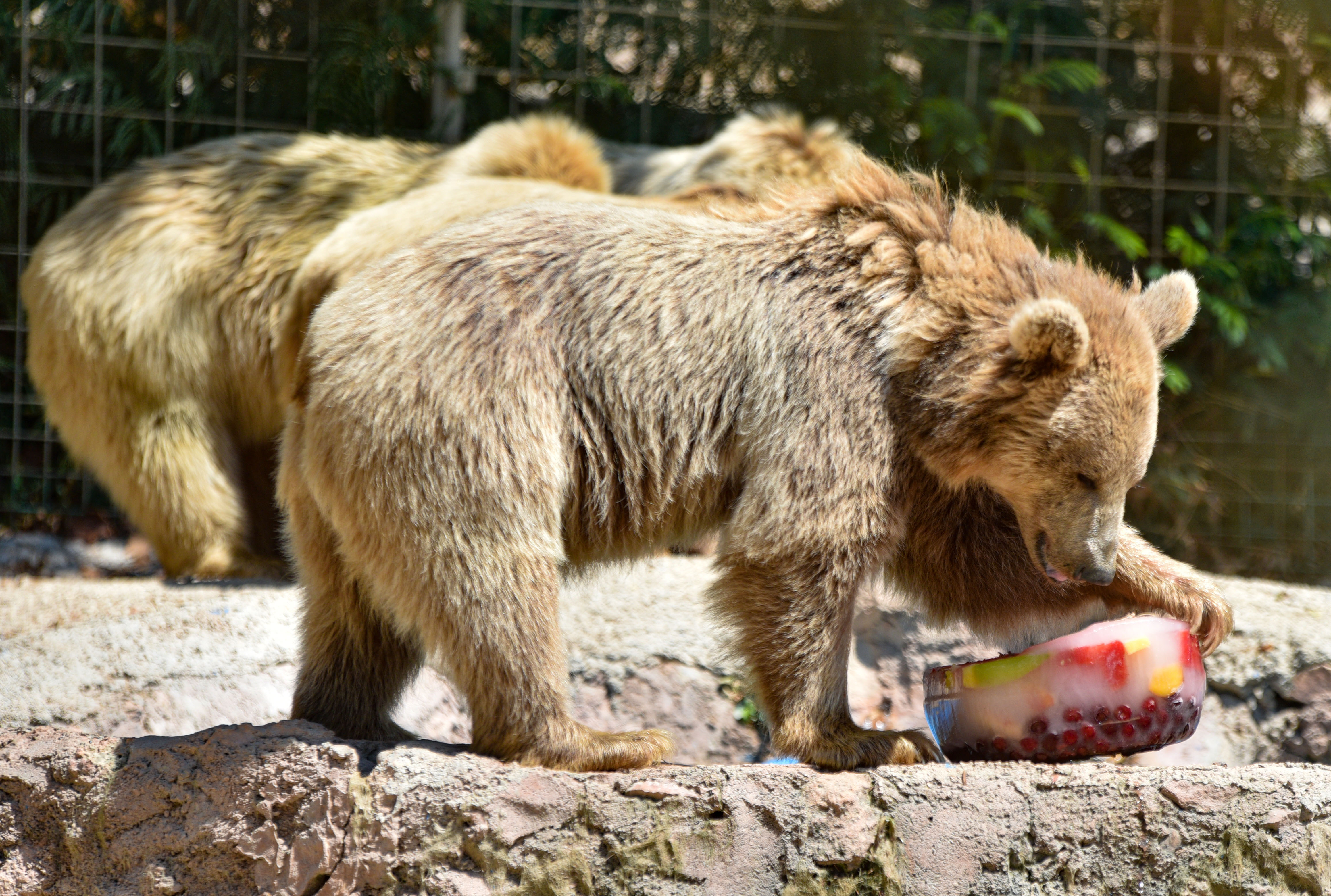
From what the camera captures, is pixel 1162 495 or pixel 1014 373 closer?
pixel 1014 373

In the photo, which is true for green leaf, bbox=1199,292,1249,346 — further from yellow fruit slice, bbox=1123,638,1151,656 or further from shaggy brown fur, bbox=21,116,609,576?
yellow fruit slice, bbox=1123,638,1151,656

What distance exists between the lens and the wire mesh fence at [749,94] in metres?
6.72

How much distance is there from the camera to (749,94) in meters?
7.19

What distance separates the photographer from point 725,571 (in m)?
3.14

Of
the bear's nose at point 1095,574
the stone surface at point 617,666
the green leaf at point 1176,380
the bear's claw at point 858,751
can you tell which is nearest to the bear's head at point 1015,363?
the bear's nose at point 1095,574

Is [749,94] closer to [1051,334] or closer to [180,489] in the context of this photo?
[180,489]

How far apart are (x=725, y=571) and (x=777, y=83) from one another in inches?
183

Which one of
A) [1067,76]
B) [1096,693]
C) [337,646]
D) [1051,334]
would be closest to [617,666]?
[337,646]

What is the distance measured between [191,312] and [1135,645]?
4.10 metres

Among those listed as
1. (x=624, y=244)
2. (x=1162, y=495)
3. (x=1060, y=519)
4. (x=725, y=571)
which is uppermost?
(x=624, y=244)

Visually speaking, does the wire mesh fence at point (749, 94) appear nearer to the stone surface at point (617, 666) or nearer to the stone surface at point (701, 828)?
the stone surface at point (617, 666)

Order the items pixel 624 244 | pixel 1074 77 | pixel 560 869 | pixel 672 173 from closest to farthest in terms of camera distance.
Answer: pixel 560 869
pixel 624 244
pixel 672 173
pixel 1074 77

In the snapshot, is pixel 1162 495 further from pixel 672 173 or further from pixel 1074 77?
pixel 672 173

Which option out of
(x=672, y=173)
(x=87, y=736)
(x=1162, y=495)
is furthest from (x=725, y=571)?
(x=1162, y=495)
